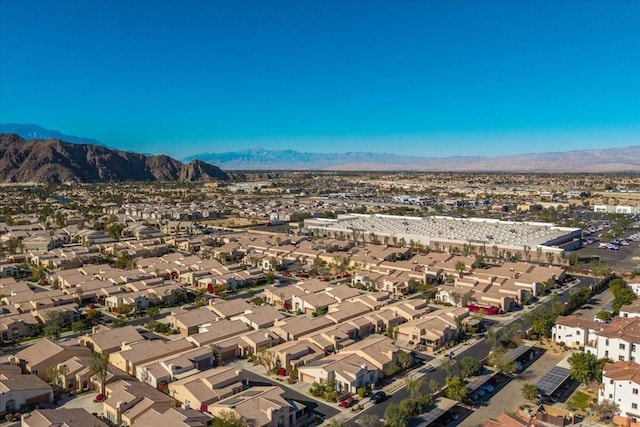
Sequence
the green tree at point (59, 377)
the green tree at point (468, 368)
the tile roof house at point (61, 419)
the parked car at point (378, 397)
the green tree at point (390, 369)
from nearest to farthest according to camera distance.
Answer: the tile roof house at point (61, 419)
the parked car at point (378, 397)
the green tree at point (59, 377)
the green tree at point (468, 368)
the green tree at point (390, 369)

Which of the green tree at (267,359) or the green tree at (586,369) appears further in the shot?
the green tree at (267,359)

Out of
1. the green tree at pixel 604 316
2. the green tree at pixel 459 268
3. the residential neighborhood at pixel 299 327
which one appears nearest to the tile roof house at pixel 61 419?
the residential neighborhood at pixel 299 327

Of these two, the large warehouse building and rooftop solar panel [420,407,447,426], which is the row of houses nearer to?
rooftop solar panel [420,407,447,426]

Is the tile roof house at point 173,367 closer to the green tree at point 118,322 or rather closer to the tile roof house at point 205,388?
the tile roof house at point 205,388

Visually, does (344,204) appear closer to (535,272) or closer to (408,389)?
(535,272)

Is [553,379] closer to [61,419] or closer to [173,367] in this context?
[173,367]

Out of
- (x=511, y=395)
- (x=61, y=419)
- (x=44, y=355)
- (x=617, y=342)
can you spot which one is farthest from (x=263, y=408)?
(x=617, y=342)

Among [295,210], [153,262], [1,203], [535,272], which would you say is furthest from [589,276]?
[1,203]
